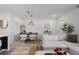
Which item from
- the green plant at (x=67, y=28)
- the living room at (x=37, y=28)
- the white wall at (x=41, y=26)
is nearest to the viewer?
the living room at (x=37, y=28)

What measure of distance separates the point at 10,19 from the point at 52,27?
1.04m

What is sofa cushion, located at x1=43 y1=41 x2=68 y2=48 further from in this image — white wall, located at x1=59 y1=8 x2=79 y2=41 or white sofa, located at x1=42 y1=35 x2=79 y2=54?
white wall, located at x1=59 y1=8 x2=79 y2=41

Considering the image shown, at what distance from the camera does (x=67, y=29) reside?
9.66 ft

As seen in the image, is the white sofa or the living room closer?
the living room

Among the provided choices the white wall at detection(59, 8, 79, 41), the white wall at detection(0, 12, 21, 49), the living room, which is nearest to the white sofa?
the living room

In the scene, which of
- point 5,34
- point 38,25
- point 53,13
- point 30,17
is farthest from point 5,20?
point 53,13

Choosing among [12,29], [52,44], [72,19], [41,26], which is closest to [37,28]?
[41,26]

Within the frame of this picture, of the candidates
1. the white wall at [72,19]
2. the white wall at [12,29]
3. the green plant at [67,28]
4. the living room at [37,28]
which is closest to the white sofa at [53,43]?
the living room at [37,28]

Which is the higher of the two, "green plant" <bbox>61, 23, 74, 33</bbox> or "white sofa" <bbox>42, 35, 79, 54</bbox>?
"green plant" <bbox>61, 23, 74, 33</bbox>

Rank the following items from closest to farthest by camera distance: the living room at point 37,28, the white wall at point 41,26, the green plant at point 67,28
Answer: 1. the living room at point 37,28
2. the white wall at point 41,26
3. the green plant at point 67,28

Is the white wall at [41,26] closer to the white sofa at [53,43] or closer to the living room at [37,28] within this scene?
the living room at [37,28]

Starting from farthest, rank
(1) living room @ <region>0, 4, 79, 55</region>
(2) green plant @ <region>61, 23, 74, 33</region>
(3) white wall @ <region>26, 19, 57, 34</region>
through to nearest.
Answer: (2) green plant @ <region>61, 23, 74, 33</region> < (3) white wall @ <region>26, 19, 57, 34</region> < (1) living room @ <region>0, 4, 79, 55</region>
